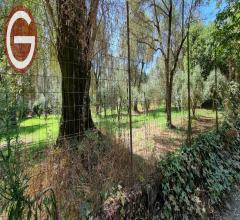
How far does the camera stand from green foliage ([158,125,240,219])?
191 inches

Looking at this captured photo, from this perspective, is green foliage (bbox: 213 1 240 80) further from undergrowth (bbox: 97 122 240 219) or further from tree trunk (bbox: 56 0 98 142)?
tree trunk (bbox: 56 0 98 142)

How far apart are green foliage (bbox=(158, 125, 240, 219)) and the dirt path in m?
0.15

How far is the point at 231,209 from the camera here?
5.73 metres

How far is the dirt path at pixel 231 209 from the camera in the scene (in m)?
5.39

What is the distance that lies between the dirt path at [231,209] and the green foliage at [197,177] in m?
0.15

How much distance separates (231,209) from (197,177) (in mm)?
763

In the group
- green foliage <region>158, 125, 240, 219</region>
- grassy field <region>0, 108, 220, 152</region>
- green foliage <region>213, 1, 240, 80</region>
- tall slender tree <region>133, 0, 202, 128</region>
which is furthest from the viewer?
tall slender tree <region>133, 0, 202, 128</region>

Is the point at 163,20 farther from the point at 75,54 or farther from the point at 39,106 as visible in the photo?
the point at 39,106

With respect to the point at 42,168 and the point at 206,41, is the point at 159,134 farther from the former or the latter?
the point at 206,41

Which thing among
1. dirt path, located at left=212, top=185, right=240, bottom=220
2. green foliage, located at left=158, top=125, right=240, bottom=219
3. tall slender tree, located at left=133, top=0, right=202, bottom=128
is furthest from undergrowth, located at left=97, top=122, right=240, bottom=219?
tall slender tree, located at left=133, top=0, right=202, bottom=128

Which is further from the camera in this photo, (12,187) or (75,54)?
(75,54)

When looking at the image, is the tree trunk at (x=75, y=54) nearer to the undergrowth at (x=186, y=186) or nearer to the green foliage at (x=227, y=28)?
the undergrowth at (x=186, y=186)

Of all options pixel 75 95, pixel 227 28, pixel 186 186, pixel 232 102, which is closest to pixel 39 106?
pixel 75 95

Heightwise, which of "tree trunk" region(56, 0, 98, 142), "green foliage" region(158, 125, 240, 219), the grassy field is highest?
"tree trunk" region(56, 0, 98, 142)
